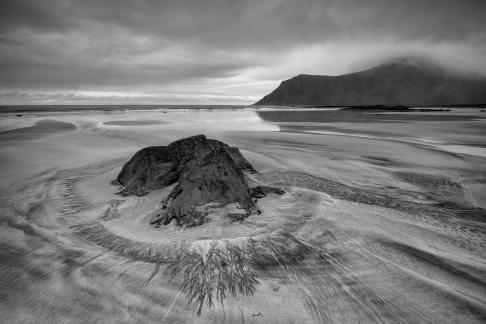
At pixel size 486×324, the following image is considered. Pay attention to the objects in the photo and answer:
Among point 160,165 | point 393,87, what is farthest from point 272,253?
point 393,87

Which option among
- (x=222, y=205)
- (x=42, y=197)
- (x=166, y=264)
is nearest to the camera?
(x=166, y=264)

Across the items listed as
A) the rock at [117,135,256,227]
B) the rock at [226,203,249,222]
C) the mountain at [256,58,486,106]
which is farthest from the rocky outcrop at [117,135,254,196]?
the mountain at [256,58,486,106]

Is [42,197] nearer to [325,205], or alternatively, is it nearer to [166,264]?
[166,264]

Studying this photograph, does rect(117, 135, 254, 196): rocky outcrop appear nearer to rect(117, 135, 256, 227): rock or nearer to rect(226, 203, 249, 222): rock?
rect(117, 135, 256, 227): rock

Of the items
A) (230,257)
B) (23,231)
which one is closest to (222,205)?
(230,257)

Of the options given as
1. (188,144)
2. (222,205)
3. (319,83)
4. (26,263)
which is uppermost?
(319,83)

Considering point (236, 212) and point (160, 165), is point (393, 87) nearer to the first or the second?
point (160, 165)
